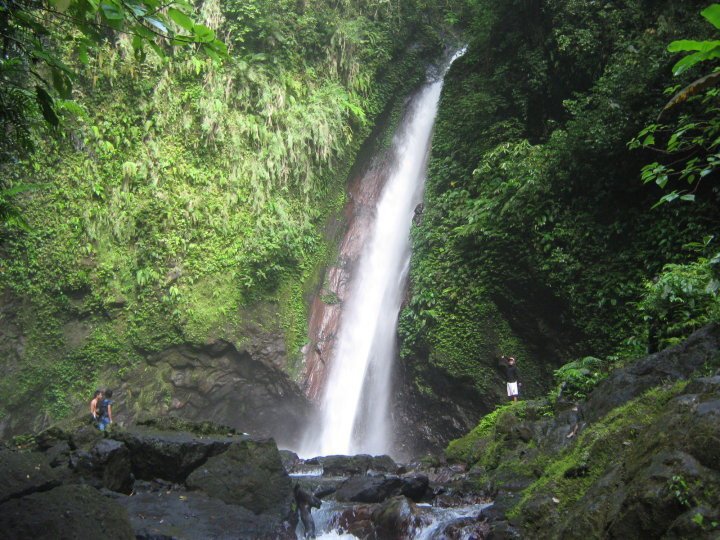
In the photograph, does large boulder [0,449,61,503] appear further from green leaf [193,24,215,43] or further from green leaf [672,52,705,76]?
green leaf [672,52,705,76]

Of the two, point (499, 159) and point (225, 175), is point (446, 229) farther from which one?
point (225, 175)

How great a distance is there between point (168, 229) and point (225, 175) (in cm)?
227

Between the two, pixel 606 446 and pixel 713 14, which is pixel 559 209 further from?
pixel 713 14

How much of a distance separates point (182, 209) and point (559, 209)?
30.8 ft

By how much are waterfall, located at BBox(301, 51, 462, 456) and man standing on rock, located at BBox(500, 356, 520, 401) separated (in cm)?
361

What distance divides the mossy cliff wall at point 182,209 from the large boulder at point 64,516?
8.95 meters

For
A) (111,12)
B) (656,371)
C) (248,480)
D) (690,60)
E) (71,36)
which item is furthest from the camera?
(248,480)

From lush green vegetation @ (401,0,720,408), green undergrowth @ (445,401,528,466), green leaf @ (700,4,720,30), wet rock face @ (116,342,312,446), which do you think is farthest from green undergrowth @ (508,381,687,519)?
wet rock face @ (116,342,312,446)

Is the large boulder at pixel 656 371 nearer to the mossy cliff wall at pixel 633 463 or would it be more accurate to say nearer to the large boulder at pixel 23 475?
the mossy cliff wall at pixel 633 463

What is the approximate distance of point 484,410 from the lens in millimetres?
10508

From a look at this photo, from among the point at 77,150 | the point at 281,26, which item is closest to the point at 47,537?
the point at 77,150

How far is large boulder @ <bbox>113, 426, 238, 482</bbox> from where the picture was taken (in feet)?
22.4

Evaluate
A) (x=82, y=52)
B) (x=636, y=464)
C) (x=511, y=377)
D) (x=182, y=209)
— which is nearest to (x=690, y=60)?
(x=82, y=52)

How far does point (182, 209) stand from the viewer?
13.7 metres
